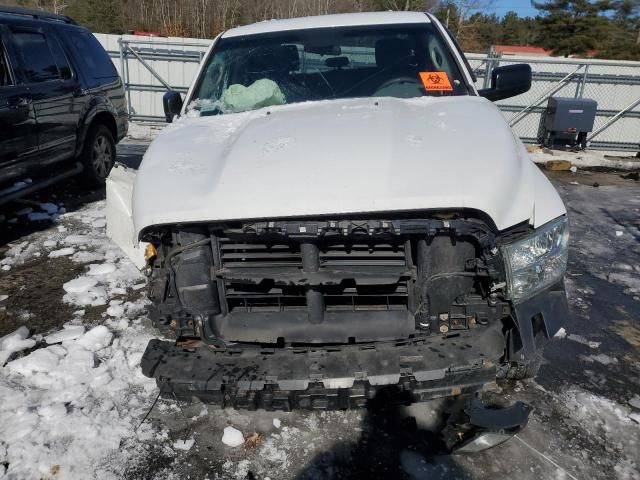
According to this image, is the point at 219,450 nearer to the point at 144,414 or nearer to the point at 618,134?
the point at 144,414

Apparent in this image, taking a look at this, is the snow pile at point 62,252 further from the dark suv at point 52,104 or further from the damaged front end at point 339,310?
the damaged front end at point 339,310

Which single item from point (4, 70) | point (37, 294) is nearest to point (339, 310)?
point (37, 294)

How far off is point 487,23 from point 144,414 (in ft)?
164

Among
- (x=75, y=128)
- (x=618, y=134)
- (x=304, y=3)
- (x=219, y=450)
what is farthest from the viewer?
(x=304, y=3)

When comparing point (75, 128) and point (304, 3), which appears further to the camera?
point (304, 3)

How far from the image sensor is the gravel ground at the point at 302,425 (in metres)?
2.43

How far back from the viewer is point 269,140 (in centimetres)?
259

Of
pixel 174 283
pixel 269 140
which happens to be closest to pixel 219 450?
pixel 174 283

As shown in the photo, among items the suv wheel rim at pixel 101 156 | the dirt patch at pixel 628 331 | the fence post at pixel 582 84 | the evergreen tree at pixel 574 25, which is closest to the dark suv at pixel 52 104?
the suv wheel rim at pixel 101 156

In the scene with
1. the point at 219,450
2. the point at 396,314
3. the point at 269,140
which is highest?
the point at 269,140

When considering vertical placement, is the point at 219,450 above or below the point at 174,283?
below

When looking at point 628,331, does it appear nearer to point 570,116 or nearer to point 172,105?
point 172,105

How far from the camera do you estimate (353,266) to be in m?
2.25

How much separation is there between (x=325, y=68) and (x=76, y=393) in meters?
2.66
